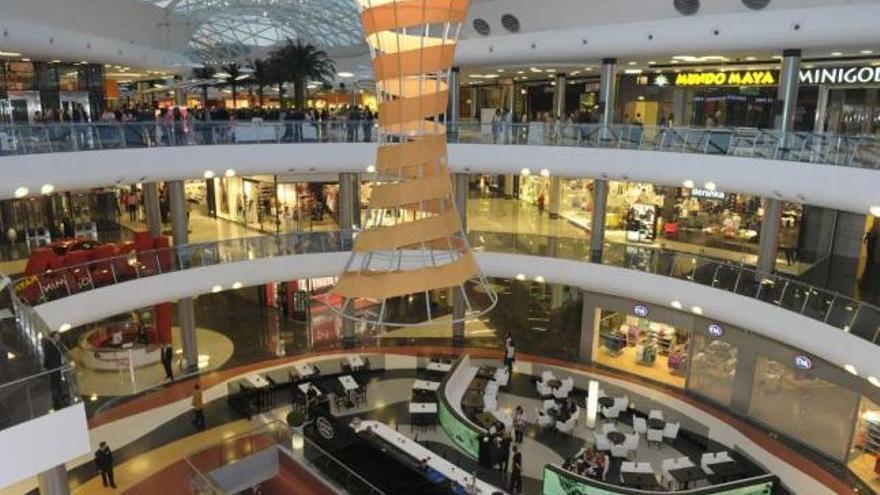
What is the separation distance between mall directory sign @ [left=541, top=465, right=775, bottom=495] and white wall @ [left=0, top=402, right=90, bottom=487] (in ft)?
34.0

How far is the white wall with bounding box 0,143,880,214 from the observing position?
54.2ft

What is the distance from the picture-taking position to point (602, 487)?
607 inches

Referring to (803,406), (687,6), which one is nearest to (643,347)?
(803,406)

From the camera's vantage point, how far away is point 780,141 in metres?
17.5

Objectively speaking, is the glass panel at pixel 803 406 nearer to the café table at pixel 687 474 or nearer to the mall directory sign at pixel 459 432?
the café table at pixel 687 474

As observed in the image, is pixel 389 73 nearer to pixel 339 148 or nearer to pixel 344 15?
pixel 339 148

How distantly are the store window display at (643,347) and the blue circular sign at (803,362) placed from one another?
13.2 ft

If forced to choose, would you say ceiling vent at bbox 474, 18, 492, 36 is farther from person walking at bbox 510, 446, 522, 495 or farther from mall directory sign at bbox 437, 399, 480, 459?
person walking at bbox 510, 446, 522, 495

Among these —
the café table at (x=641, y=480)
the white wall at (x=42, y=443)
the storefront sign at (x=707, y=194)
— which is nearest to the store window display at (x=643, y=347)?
the storefront sign at (x=707, y=194)

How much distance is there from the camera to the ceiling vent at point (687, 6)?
18516 mm

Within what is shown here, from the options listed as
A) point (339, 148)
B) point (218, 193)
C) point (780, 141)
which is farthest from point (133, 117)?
point (780, 141)

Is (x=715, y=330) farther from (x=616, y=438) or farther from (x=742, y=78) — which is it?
(x=742, y=78)

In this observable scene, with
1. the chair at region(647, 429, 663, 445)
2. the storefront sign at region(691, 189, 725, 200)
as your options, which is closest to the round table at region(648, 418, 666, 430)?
the chair at region(647, 429, 663, 445)

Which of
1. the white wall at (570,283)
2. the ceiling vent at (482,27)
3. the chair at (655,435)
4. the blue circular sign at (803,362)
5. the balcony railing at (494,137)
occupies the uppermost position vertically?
the ceiling vent at (482,27)
